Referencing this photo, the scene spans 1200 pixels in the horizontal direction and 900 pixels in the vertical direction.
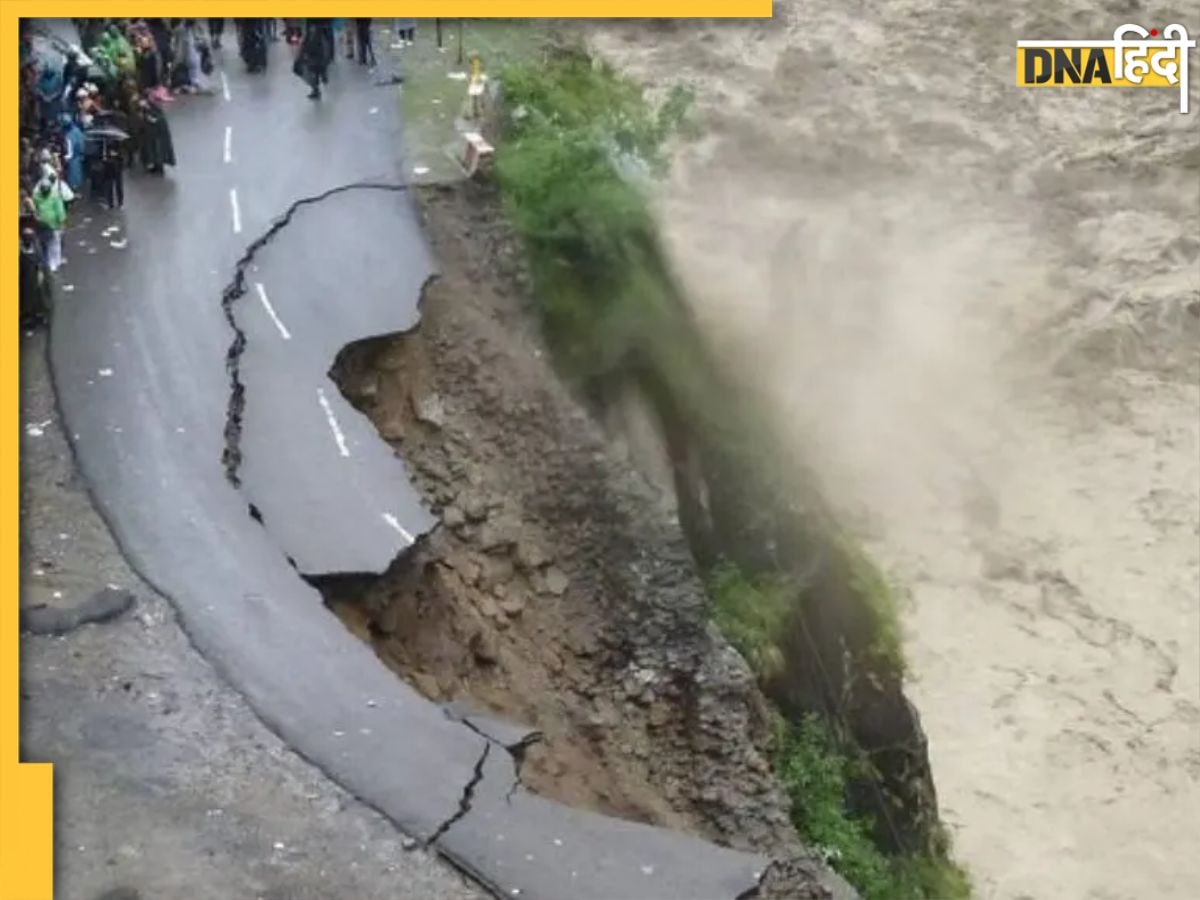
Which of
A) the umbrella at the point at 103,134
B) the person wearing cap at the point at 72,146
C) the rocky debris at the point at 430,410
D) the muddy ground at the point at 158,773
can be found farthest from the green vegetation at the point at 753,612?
the person wearing cap at the point at 72,146

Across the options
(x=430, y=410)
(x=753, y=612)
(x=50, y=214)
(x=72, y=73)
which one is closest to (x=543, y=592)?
(x=430, y=410)

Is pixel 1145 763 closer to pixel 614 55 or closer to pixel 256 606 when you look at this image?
pixel 256 606

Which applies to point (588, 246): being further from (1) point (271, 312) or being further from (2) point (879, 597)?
(2) point (879, 597)

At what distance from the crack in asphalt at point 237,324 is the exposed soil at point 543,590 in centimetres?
104

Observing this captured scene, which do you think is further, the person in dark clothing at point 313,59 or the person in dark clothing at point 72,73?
the person in dark clothing at point 313,59

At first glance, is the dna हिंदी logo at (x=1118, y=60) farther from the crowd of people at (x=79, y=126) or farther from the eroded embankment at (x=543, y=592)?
the crowd of people at (x=79, y=126)

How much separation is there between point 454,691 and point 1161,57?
2287 cm

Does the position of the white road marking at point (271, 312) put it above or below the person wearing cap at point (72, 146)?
below

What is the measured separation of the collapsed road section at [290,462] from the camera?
12.0 meters

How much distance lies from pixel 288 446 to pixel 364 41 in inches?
390

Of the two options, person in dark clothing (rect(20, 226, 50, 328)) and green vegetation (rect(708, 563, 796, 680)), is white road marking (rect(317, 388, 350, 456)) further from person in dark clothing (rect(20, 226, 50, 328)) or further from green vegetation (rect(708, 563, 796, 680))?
green vegetation (rect(708, 563, 796, 680))

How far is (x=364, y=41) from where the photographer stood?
2397 cm

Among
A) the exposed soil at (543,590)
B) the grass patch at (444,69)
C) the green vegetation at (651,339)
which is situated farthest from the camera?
the grass patch at (444,69)

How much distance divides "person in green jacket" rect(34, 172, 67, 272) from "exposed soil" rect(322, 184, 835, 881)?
360 cm
